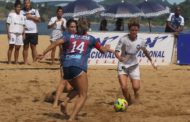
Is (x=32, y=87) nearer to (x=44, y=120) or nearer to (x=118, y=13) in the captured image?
(x=44, y=120)

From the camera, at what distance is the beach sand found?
8.74 metres

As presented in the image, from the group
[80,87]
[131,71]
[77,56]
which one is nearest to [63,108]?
[80,87]

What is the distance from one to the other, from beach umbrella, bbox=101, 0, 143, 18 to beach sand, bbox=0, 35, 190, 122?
12.3ft

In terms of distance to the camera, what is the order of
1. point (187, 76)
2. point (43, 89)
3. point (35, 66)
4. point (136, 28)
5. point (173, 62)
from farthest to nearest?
1. point (173, 62)
2. point (35, 66)
3. point (187, 76)
4. point (43, 89)
5. point (136, 28)

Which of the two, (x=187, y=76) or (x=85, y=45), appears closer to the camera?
(x=85, y=45)

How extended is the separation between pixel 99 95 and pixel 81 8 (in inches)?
313

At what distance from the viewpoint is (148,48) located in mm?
16562

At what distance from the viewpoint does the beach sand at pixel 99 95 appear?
28.7 feet

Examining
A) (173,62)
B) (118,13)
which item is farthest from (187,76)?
(118,13)

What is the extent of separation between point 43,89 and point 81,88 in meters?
3.54

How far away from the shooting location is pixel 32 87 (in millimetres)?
11797

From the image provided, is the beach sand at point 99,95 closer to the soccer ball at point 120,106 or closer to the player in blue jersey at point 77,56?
the soccer ball at point 120,106

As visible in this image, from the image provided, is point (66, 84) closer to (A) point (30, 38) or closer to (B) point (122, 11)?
(A) point (30, 38)

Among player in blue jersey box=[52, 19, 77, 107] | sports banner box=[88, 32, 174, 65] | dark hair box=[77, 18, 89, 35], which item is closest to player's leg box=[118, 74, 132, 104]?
player in blue jersey box=[52, 19, 77, 107]
